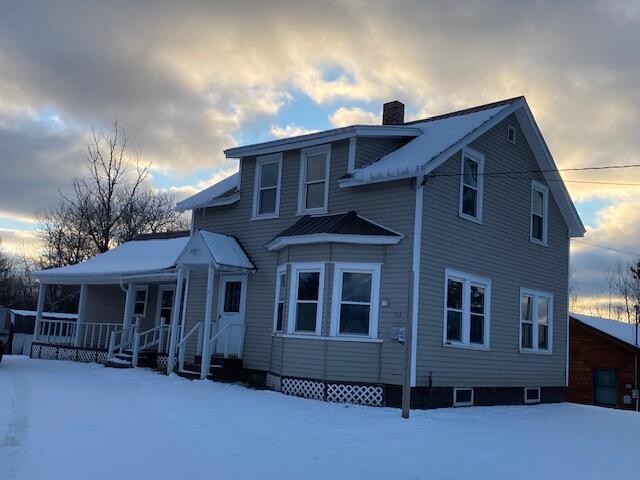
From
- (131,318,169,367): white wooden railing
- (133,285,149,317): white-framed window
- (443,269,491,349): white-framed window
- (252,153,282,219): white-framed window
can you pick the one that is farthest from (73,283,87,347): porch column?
(443,269,491,349): white-framed window

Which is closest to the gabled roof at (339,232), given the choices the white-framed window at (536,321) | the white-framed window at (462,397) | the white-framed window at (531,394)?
the white-framed window at (462,397)

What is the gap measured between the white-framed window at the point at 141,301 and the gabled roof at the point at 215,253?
234 inches

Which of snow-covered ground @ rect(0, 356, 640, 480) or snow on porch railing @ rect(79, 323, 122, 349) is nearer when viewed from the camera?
snow-covered ground @ rect(0, 356, 640, 480)

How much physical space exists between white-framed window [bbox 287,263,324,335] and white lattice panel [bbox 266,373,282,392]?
1204 mm

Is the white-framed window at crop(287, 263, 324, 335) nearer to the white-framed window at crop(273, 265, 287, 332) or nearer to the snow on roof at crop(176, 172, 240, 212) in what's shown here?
the white-framed window at crop(273, 265, 287, 332)

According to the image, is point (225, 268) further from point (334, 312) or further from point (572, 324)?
point (572, 324)

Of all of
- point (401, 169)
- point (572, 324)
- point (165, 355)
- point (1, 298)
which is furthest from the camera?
point (1, 298)

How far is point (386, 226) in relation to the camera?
45.2ft

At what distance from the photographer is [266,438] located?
333 inches

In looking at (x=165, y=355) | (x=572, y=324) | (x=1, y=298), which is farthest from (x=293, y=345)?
(x=1, y=298)

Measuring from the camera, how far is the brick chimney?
60.8 feet

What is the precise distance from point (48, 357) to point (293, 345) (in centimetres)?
1239

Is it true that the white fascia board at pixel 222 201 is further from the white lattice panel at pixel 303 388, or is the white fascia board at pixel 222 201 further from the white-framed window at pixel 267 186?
the white lattice panel at pixel 303 388

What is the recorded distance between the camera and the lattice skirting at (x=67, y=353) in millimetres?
20609
